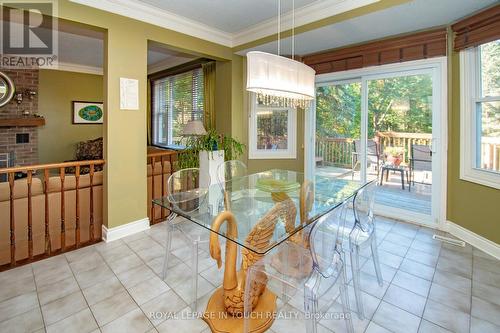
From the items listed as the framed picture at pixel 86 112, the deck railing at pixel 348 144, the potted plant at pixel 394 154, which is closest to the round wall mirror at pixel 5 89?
the framed picture at pixel 86 112

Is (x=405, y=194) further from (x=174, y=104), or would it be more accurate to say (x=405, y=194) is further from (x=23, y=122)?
(x=23, y=122)

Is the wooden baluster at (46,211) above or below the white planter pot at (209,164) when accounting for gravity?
below

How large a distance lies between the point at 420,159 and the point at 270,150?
7.21ft

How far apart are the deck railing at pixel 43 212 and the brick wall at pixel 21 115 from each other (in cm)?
321

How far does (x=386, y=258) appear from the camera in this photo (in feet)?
8.46

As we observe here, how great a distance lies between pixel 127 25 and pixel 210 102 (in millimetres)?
1772

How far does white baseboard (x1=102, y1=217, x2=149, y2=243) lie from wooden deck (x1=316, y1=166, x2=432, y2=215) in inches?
120

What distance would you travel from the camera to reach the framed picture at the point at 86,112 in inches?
230

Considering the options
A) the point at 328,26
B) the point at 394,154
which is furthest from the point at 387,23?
the point at 394,154

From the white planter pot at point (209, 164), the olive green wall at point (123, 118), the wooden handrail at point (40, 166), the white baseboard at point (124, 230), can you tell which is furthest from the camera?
the white planter pot at point (209, 164)

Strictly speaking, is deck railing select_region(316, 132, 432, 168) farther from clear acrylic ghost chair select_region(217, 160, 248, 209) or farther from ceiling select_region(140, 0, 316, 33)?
ceiling select_region(140, 0, 316, 33)

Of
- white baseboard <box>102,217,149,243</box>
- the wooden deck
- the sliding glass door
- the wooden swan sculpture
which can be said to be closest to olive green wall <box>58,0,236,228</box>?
white baseboard <box>102,217,149,243</box>

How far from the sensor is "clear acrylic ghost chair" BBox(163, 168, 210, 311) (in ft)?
6.19

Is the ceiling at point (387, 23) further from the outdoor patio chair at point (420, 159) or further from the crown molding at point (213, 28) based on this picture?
the outdoor patio chair at point (420, 159)
